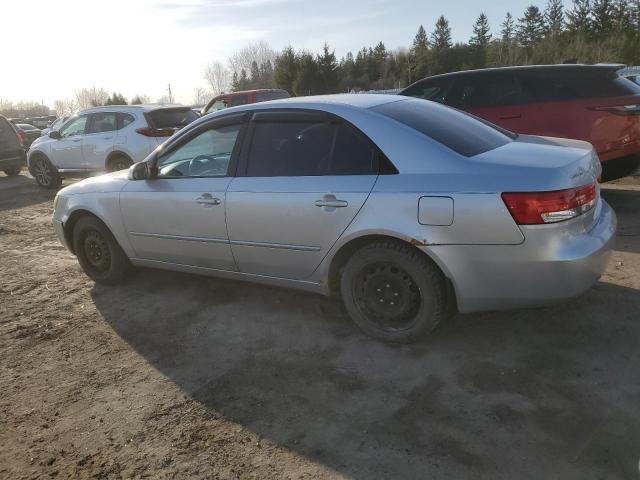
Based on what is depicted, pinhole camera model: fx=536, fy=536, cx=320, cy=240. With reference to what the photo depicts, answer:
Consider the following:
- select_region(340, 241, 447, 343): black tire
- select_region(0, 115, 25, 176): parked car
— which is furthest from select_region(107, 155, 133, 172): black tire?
select_region(340, 241, 447, 343): black tire

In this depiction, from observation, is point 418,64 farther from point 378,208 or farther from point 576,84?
point 378,208

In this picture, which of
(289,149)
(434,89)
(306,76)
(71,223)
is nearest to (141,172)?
(71,223)

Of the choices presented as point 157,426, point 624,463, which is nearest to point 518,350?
point 624,463

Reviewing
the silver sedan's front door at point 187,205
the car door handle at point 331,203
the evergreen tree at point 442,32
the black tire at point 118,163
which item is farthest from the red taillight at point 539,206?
the evergreen tree at point 442,32

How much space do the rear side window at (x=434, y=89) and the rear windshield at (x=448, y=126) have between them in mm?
3419

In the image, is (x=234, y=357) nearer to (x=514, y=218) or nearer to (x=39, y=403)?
(x=39, y=403)

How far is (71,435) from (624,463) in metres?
2.77

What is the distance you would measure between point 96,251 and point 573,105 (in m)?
5.42

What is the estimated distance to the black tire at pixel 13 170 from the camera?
14456 millimetres

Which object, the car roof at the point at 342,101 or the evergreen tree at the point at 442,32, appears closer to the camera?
the car roof at the point at 342,101

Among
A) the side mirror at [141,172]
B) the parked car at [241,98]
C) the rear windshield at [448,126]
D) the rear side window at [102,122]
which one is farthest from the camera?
the parked car at [241,98]

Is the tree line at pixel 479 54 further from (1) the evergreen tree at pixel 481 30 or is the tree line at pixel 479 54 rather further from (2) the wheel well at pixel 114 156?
(2) the wheel well at pixel 114 156

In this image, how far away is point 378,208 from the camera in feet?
11.0

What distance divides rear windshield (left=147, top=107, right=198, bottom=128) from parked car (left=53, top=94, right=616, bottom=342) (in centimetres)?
537
